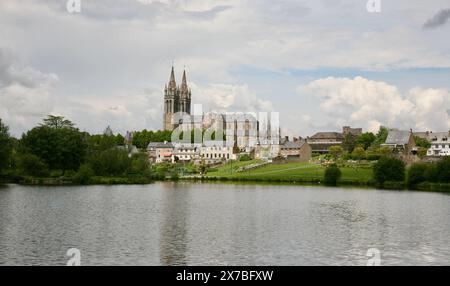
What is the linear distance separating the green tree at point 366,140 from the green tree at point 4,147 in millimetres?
87721

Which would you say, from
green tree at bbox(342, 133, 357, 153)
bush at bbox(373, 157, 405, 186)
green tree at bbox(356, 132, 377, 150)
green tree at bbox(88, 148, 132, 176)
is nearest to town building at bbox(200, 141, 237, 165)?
green tree at bbox(342, 133, 357, 153)

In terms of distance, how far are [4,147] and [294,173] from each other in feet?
183

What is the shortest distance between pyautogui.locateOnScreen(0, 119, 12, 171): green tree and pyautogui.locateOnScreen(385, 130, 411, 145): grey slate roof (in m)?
90.8

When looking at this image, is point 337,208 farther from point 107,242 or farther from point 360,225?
point 107,242

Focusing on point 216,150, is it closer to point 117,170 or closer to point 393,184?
point 117,170

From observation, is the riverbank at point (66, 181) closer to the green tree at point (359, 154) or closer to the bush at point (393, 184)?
the bush at point (393, 184)

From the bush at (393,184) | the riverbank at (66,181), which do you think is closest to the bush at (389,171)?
the bush at (393,184)

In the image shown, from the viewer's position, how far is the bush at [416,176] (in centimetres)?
9838

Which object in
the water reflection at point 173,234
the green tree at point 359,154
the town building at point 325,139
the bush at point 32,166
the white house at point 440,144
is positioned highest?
the town building at point 325,139

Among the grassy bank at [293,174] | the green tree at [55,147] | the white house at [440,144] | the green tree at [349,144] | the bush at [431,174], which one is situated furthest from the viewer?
the green tree at [349,144]

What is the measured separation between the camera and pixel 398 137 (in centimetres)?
14888

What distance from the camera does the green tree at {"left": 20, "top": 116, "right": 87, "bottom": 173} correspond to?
100 m
